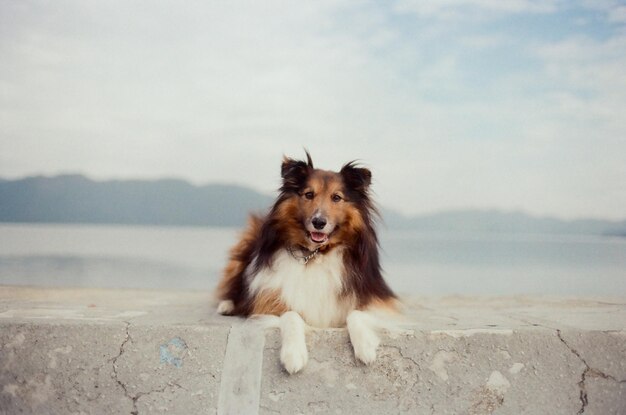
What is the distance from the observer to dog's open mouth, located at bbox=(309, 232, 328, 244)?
11.4 ft

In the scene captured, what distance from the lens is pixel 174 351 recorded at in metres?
3.03

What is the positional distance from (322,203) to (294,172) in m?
0.33

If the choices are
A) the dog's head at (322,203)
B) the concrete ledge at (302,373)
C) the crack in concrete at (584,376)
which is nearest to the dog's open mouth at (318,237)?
the dog's head at (322,203)

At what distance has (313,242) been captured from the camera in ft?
11.5

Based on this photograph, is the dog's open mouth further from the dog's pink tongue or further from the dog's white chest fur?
the dog's white chest fur

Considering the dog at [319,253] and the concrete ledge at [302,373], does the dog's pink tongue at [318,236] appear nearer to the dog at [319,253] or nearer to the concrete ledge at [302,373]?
the dog at [319,253]

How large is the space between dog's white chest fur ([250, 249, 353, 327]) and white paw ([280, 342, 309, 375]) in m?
0.50

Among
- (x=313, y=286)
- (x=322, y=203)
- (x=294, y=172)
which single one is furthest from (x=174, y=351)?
(x=294, y=172)

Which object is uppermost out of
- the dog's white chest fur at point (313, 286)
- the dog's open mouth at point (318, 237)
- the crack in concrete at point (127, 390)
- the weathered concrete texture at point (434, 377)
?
the dog's open mouth at point (318, 237)

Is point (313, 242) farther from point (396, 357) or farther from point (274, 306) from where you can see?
point (396, 357)

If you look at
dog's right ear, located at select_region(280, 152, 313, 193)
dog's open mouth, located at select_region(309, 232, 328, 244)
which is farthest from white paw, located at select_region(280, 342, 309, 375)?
dog's right ear, located at select_region(280, 152, 313, 193)

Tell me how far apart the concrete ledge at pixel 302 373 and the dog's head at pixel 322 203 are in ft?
2.16

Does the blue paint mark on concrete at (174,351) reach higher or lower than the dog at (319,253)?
lower

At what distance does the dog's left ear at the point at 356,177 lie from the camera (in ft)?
12.2
